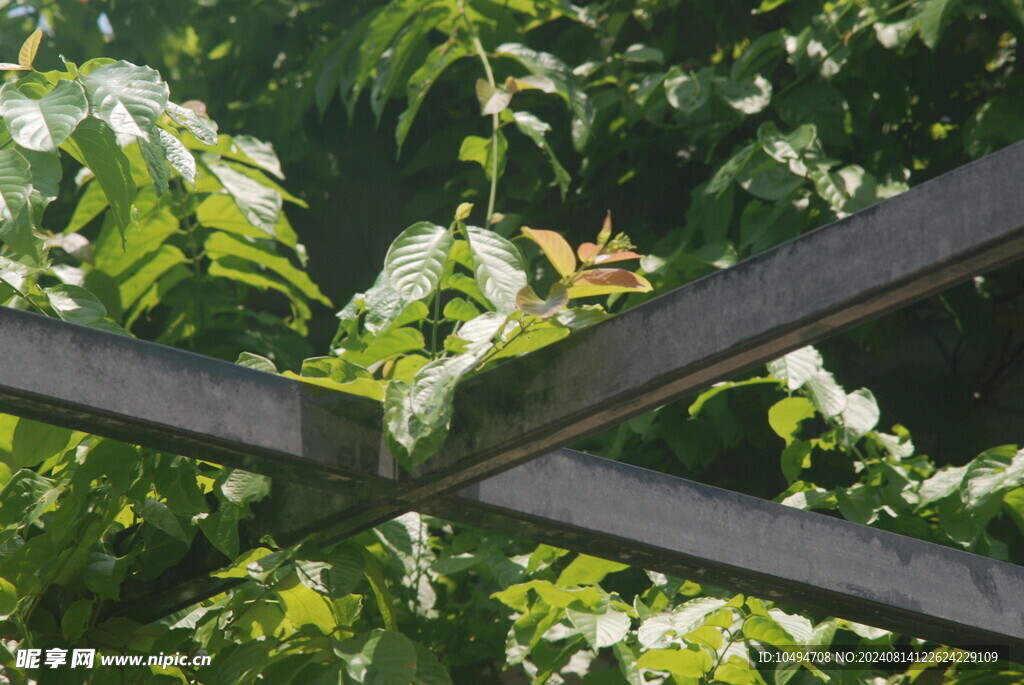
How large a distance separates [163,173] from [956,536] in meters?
1.21

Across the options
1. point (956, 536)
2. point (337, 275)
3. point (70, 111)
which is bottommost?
point (956, 536)

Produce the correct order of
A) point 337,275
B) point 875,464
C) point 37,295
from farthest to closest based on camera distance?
point 337,275
point 875,464
point 37,295

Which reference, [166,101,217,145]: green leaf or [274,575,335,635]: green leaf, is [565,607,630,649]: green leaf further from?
[166,101,217,145]: green leaf

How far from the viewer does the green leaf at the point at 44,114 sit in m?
0.90

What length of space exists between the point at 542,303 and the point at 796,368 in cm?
84

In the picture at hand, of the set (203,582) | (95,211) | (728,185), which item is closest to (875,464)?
(728,185)

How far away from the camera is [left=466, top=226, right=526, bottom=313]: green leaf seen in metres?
1.01

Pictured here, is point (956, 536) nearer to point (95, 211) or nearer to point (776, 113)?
point (776, 113)

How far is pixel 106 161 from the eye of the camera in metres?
0.97

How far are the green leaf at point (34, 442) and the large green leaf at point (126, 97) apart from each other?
1.11 feet

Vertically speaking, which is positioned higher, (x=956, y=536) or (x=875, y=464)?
(x=875, y=464)

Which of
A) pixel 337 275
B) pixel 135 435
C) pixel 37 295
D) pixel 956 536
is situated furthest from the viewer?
pixel 337 275

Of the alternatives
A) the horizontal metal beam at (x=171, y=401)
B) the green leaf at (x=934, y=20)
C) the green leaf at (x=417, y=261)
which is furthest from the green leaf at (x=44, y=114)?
the green leaf at (x=934, y=20)

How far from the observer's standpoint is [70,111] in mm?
929
